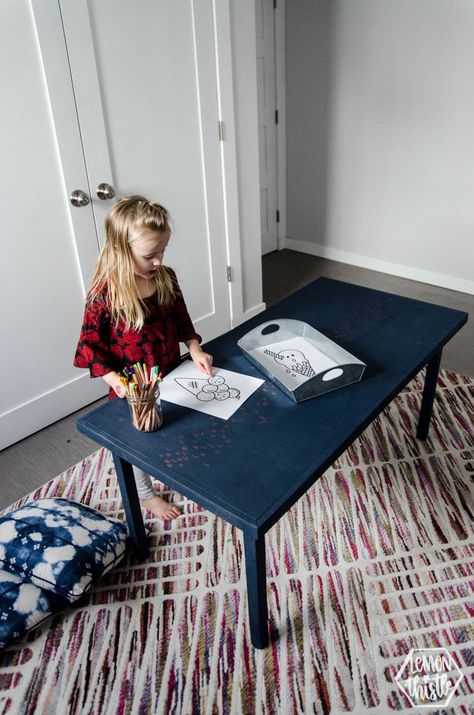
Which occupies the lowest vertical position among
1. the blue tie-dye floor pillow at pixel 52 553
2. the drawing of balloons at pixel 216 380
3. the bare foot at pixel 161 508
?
the bare foot at pixel 161 508

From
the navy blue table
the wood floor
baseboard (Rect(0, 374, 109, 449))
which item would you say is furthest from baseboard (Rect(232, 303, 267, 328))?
the navy blue table

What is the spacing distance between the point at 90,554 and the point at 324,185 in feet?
10.3

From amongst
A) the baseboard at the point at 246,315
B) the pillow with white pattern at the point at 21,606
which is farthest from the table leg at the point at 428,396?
the pillow with white pattern at the point at 21,606

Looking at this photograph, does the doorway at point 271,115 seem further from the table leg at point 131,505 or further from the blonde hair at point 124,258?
the table leg at point 131,505

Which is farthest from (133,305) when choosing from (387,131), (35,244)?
(387,131)

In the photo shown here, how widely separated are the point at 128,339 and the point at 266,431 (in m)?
0.51

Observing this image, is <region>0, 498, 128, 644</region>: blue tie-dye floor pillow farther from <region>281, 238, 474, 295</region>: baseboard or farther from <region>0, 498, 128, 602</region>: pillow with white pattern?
<region>281, 238, 474, 295</region>: baseboard

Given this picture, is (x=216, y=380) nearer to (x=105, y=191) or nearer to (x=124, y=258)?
(x=124, y=258)

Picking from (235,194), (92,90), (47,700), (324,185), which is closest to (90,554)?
(47,700)

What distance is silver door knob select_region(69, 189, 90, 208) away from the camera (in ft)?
6.93

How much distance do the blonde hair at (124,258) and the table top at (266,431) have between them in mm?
258

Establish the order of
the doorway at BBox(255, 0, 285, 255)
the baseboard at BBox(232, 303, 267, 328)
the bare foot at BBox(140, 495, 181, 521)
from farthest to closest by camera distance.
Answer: the doorway at BBox(255, 0, 285, 255)
the baseboard at BBox(232, 303, 267, 328)
the bare foot at BBox(140, 495, 181, 521)

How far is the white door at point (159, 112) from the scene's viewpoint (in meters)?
2.05

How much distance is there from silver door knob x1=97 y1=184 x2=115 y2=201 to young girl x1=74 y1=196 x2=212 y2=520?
747 millimetres
